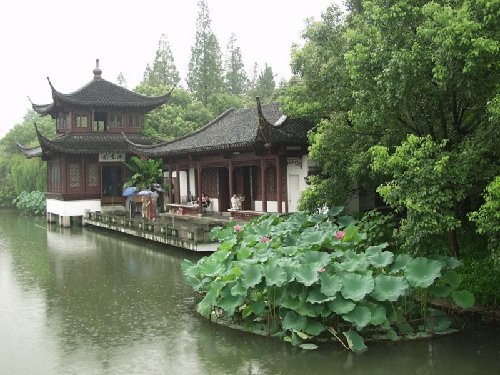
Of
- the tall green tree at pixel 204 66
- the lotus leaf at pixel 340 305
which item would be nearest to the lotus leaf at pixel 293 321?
the lotus leaf at pixel 340 305

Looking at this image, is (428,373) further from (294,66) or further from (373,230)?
(294,66)

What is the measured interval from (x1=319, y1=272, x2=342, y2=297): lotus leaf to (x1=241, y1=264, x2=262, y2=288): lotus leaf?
2.91 ft

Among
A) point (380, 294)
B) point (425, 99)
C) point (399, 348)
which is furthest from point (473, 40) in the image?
point (399, 348)

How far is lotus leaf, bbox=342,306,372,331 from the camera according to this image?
7.47 meters

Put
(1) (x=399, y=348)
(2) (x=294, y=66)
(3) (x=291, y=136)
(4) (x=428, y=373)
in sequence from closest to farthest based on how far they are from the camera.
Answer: (4) (x=428, y=373) < (1) (x=399, y=348) < (2) (x=294, y=66) < (3) (x=291, y=136)

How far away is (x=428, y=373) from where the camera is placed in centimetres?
695

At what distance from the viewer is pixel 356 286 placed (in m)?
7.83

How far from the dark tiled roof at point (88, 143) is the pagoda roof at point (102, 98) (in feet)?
4.65

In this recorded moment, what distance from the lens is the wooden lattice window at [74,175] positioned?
26.9 m

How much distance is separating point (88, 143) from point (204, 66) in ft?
61.4

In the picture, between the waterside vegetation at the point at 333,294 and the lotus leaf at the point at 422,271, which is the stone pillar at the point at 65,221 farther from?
the lotus leaf at the point at 422,271

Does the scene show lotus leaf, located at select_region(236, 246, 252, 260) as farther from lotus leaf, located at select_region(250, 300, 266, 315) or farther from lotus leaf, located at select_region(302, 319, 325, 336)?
lotus leaf, located at select_region(302, 319, 325, 336)

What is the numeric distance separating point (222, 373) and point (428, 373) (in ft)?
7.83

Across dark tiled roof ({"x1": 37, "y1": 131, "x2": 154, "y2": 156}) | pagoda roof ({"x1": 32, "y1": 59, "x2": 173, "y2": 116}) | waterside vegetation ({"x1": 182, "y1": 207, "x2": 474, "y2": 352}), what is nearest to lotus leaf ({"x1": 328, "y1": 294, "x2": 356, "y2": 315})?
waterside vegetation ({"x1": 182, "y1": 207, "x2": 474, "y2": 352})
